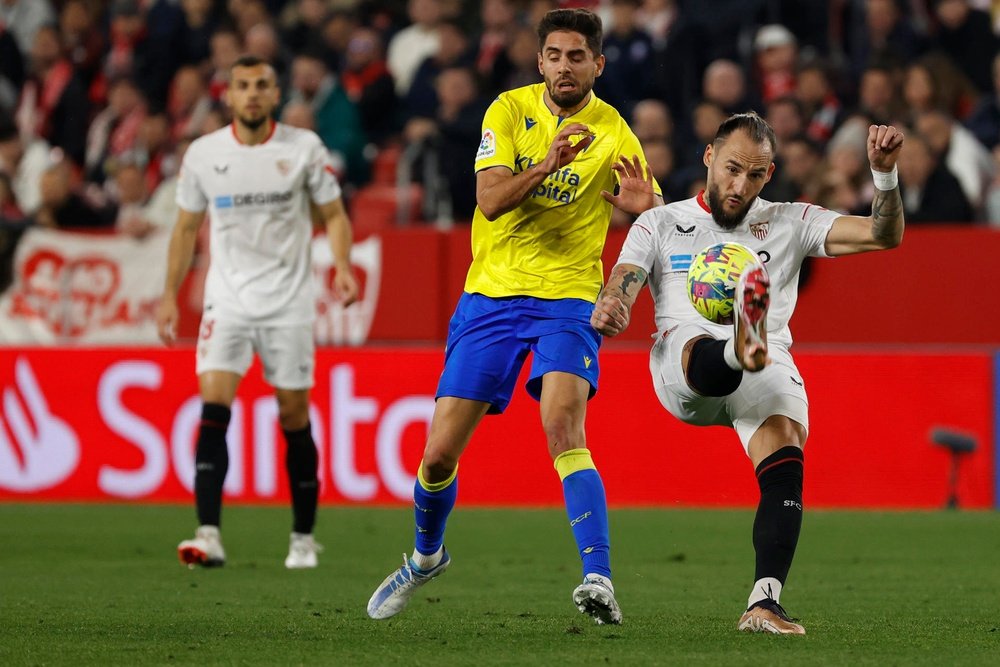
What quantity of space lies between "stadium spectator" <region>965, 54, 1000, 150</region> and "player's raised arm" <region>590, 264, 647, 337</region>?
7.94m

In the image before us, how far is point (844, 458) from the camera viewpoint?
11648 mm

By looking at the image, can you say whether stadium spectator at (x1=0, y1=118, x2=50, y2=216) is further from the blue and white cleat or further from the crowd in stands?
the blue and white cleat

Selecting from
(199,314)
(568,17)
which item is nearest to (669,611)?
(568,17)

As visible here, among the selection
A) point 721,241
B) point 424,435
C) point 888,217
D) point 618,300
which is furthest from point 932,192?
point 618,300

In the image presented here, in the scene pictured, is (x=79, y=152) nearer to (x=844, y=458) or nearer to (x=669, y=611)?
(x=844, y=458)

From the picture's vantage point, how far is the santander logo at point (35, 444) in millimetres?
12312

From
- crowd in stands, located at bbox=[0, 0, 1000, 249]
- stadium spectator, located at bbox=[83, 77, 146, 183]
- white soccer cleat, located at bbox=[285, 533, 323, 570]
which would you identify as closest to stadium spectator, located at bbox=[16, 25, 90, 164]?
crowd in stands, located at bbox=[0, 0, 1000, 249]

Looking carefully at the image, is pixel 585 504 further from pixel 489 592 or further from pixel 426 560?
pixel 489 592

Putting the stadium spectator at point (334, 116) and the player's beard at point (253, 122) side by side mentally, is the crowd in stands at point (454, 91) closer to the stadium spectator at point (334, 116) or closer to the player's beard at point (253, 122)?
the stadium spectator at point (334, 116)

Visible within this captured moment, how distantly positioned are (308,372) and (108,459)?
12.7ft

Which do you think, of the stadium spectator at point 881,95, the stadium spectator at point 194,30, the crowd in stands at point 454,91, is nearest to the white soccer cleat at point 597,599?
the crowd in stands at point 454,91

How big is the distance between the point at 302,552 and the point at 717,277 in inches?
142

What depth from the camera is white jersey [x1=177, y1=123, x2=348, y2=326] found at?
8.91 m

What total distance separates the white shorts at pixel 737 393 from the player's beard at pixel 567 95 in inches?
37.3
